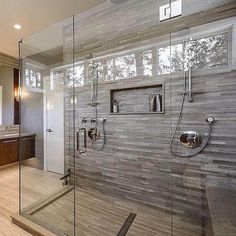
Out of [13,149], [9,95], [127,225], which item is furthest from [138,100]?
[9,95]

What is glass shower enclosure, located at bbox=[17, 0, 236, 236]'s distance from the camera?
1865 mm

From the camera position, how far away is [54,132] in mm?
3518

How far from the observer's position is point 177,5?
212cm

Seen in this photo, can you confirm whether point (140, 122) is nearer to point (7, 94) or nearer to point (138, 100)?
point (138, 100)

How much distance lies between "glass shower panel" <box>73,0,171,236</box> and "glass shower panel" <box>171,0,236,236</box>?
13cm

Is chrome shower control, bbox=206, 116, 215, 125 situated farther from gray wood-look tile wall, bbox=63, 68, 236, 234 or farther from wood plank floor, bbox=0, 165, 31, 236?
wood plank floor, bbox=0, 165, 31, 236

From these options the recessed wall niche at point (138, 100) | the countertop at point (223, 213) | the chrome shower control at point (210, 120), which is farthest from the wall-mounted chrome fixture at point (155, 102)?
the countertop at point (223, 213)

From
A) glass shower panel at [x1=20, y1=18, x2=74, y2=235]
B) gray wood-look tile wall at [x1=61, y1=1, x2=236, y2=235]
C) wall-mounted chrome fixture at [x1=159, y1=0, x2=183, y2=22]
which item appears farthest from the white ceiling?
wall-mounted chrome fixture at [x1=159, y1=0, x2=183, y2=22]

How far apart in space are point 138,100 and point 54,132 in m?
1.94

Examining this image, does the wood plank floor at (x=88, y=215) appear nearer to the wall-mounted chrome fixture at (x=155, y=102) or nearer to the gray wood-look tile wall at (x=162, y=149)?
the gray wood-look tile wall at (x=162, y=149)

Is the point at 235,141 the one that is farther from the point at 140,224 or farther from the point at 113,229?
the point at 113,229

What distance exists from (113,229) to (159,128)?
1.25 m

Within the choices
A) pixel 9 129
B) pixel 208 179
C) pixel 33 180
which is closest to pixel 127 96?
pixel 208 179

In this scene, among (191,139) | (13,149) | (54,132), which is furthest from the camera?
(13,149)
